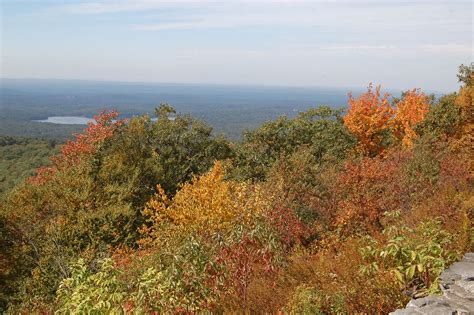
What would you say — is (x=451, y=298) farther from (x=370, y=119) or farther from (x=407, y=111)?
(x=407, y=111)

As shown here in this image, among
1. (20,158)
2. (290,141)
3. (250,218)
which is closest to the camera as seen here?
(250,218)

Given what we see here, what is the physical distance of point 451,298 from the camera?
4.87 meters

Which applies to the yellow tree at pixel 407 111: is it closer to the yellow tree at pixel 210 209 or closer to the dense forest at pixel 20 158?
the yellow tree at pixel 210 209

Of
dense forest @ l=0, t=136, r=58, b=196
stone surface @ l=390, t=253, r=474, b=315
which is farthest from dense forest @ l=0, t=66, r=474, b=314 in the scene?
dense forest @ l=0, t=136, r=58, b=196

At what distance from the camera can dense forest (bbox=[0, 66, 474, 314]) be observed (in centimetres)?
579

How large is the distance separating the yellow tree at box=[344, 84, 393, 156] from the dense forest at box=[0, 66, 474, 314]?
0.10m

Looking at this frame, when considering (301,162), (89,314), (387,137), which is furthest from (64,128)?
(89,314)

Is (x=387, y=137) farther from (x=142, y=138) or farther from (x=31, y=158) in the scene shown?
(x=31, y=158)

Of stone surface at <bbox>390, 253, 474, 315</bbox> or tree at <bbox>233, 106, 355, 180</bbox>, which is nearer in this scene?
stone surface at <bbox>390, 253, 474, 315</bbox>

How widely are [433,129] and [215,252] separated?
64.7 ft

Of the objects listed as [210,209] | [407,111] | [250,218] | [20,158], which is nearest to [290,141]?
[407,111]

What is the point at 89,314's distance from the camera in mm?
4816

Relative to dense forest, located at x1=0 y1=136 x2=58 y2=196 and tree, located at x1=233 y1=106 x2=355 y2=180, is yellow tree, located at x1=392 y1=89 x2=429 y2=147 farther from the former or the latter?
dense forest, located at x1=0 y1=136 x2=58 y2=196

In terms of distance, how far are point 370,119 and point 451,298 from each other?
1126 inches
